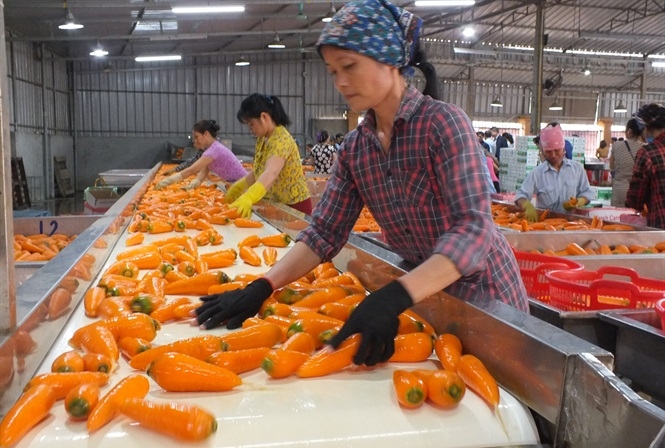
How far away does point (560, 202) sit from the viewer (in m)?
6.18

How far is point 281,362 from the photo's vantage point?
5.13 ft

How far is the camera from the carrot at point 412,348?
1.69 meters

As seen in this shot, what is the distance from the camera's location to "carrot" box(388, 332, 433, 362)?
169cm

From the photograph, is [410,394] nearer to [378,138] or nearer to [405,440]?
[405,440]

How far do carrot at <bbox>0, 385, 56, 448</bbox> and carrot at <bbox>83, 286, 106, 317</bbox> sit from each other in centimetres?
70

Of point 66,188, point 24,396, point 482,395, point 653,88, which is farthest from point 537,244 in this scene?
point 653,88

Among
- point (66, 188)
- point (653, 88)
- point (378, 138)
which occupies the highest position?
point (653, 88)

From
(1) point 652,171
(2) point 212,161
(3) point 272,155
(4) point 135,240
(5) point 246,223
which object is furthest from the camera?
(2) point 212,161

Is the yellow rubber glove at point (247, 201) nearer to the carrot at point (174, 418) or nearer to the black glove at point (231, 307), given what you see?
the black glove at point (231, 307)

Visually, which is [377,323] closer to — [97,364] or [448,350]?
[448,350]

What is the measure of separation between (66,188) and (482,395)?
21295 millimetres

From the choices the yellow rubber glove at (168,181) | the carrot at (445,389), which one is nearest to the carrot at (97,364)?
the carrot at (445,389)

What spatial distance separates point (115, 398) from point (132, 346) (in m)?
0.35

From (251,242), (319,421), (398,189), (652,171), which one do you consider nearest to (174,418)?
(319,421)
